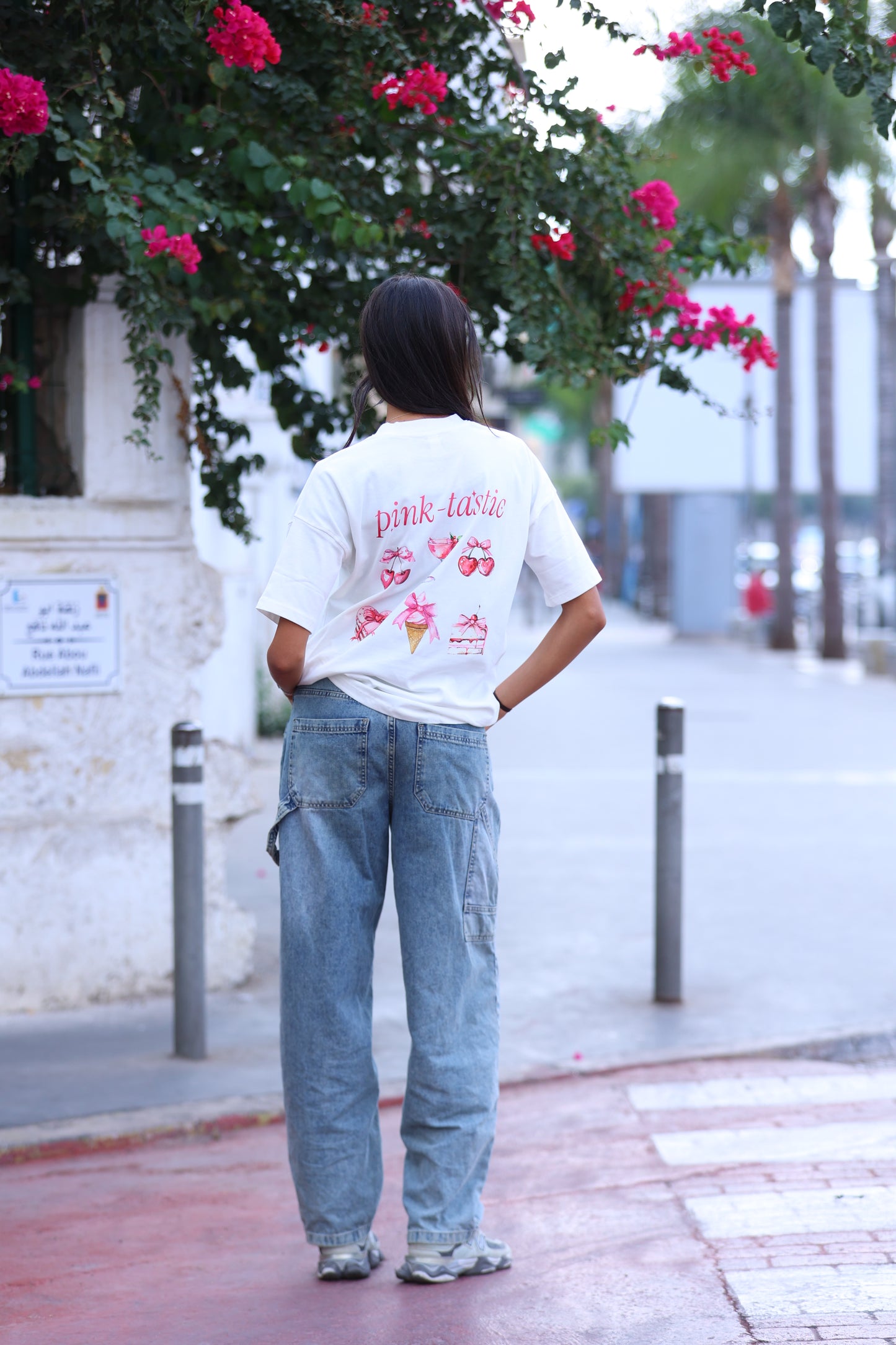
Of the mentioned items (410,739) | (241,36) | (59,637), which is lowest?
(410,739)

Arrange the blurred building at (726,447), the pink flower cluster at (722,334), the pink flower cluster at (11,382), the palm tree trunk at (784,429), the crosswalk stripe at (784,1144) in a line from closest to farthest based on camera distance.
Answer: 1. the crosswalk stripe at (784,1144)
2. the pink flower cluster at (11,382)
3. the pink flower cluster at (722,334)
4. the palm tree trunk at (784,429)
5. the blurred building at (726,447)

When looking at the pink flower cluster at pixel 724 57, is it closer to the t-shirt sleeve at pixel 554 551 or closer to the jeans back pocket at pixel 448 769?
the t-shirt sleeve at pixel 554 551

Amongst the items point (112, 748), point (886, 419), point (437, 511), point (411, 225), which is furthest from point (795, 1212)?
point (886, 419)

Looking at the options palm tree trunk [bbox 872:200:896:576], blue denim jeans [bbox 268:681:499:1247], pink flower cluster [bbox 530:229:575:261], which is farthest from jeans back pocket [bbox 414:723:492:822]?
palm tree trunk [bbox 872:200:896:576]

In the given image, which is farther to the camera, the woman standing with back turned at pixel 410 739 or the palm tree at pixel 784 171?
the palm tree at pixel 784 171

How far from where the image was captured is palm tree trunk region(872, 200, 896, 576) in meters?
32.8

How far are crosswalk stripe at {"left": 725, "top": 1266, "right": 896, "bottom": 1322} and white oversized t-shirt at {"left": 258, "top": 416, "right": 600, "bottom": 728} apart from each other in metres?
1.28

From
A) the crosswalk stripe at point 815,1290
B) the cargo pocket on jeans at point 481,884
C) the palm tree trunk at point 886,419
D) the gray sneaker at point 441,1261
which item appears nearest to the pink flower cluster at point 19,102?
the cargo pocket on jeans at point 481,884

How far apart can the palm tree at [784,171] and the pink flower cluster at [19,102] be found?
66.6ft

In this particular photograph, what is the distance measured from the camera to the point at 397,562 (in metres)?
3.07

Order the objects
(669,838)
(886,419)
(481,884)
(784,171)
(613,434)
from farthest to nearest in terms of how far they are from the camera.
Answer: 1. (886,419)
2. (784,171)
3. (669,838)
4. (613,434)
5. (481,884)

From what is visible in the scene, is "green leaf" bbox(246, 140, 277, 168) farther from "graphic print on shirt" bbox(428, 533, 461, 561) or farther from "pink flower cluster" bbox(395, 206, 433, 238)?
"graphic print on shirt" bbox(428, 533, 461, 561)

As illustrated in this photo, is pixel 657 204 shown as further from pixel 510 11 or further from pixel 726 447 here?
pixel 726 447

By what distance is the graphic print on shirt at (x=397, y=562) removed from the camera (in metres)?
3.07
